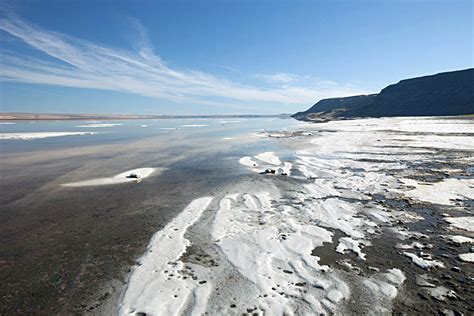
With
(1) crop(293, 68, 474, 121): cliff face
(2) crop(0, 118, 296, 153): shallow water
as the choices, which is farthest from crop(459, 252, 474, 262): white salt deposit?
(1) crop(293, 68, 474, 121): cliff face

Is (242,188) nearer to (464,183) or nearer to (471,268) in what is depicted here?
(471,268)

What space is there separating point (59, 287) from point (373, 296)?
641cm

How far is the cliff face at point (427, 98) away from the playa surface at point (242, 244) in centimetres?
10394

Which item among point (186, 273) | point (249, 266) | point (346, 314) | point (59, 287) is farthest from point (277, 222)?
point (59, 287)

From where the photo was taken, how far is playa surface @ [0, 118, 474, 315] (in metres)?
5.61

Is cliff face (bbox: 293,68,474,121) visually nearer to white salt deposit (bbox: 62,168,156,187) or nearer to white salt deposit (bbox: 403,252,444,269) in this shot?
white salt deposit (bbox: 62,168,156,187)

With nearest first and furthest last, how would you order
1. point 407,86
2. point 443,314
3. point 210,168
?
point 443,314 → point 210,168 → point 407,86

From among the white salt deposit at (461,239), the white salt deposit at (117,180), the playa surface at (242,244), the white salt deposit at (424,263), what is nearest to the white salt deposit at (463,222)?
the playa surface at (242,244)

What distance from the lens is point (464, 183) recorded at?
13.2 m

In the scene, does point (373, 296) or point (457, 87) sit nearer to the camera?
point (373, 296)

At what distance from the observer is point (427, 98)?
13238cm

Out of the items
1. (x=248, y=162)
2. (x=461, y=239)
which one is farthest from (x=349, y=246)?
(x=248, y=162)

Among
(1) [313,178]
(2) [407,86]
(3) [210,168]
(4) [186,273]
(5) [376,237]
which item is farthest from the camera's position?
(2) [407,86]

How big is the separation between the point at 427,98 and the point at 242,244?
507ft
